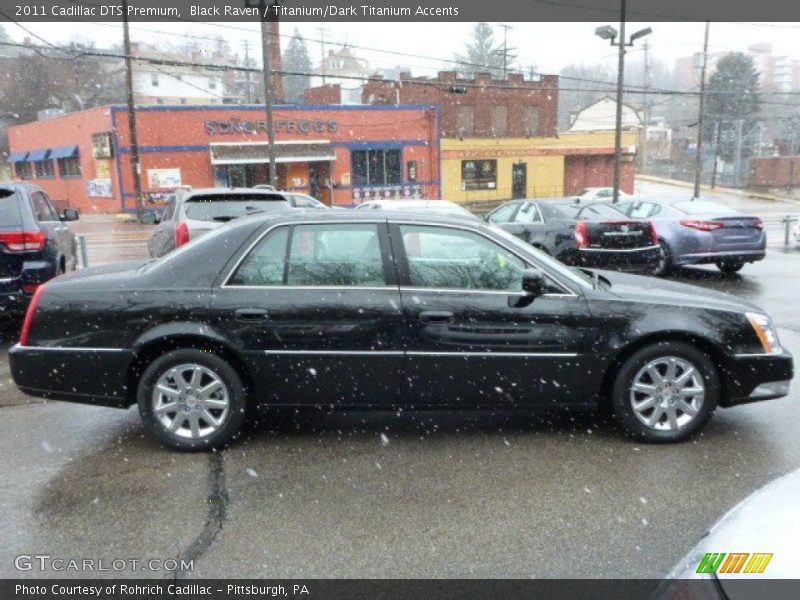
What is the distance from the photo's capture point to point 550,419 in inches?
208

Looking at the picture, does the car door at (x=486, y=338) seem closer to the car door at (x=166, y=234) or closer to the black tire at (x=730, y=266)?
the car door at (x=166, y=234)

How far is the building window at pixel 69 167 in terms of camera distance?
125 ft

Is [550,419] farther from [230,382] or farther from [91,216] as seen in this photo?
[91,216]

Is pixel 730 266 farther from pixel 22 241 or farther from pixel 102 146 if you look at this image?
pixel 102 146

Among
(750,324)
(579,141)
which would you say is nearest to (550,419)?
(750,324)

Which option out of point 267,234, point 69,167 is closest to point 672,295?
point 267,234

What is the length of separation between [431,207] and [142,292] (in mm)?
9023

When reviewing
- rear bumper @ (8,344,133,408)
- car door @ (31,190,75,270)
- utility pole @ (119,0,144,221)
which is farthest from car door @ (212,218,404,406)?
utility pole @ (119,0,144,221)

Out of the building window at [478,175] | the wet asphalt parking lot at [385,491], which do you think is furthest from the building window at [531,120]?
the wet asphalt parking lot at [385,491]

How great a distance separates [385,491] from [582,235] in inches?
318

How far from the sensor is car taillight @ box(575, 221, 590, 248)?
1120cm

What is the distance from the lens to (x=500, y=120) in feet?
157

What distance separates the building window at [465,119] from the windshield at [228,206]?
39.4 m

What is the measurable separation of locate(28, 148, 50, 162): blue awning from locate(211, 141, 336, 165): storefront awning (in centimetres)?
1367
